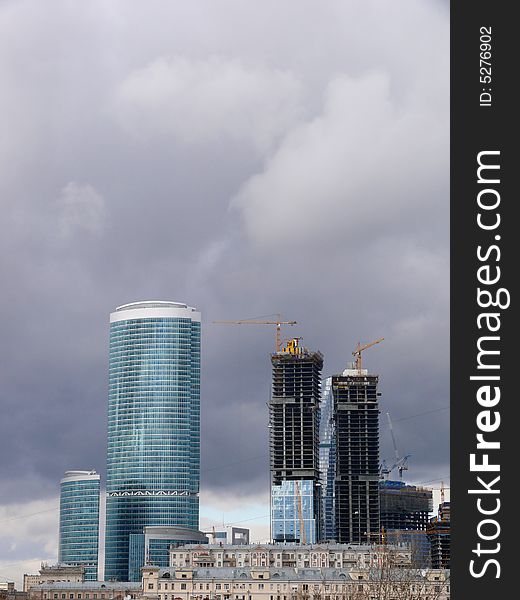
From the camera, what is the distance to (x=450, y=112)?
95.9 feet

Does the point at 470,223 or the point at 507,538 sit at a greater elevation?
the point at 470,223

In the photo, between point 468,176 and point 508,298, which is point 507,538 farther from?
point 468,176

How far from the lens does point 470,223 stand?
2816 centimetres

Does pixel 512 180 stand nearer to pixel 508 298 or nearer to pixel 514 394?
pixel 508 298

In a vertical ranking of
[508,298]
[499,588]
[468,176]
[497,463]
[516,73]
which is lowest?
[499,588]

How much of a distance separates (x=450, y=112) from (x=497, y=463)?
786 cm

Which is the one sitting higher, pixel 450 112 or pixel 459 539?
pixel 450 112

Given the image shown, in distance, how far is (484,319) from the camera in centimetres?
2755

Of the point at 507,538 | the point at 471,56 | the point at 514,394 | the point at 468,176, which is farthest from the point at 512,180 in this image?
the point at 507,538

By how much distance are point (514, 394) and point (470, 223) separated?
3771 millimetres

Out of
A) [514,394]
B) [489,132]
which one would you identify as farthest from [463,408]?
[489,132]

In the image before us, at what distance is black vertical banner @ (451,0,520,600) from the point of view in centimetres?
2712

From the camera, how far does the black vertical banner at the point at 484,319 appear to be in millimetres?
27125

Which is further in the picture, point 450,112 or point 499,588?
point 450,112
